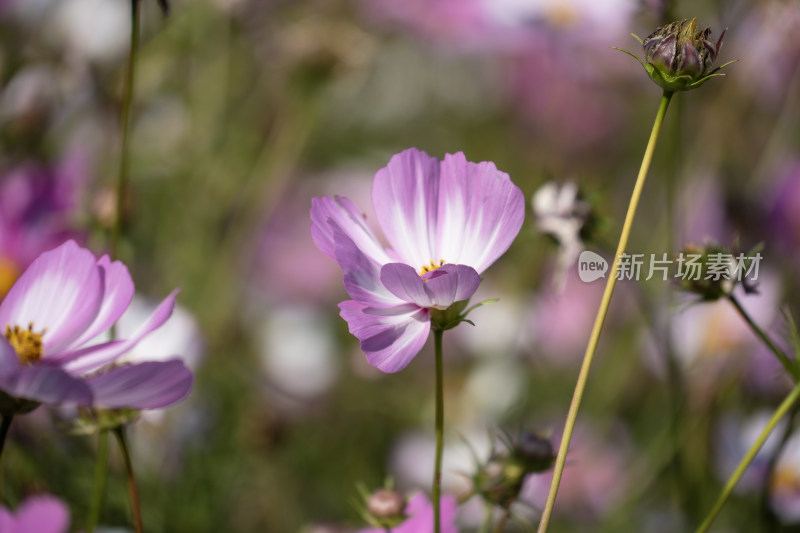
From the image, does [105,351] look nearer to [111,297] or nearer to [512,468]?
[111,297]

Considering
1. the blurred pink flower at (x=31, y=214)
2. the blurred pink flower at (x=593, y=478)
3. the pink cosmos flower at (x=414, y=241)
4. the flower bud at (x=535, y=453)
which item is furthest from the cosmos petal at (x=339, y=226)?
the blurred pink flower at (x=593, y=478)

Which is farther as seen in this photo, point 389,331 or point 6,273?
point 6,273

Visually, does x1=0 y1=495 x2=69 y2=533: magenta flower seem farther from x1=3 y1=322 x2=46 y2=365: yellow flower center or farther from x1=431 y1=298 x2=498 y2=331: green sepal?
x1=431 y1=298 x2=498 y2=331: green sepal

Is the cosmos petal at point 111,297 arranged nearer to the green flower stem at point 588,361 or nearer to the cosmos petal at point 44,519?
the cosmos petal at point 44,519

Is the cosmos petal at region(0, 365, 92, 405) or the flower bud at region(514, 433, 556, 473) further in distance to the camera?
the flower bud at region(514, 433, 556, 473)

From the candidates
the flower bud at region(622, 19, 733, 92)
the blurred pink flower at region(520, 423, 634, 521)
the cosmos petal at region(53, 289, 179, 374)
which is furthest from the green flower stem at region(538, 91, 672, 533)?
the blurred pink flower at region(520, 423, 634, 521)

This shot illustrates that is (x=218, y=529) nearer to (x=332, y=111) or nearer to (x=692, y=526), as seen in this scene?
(x=692, y=526)

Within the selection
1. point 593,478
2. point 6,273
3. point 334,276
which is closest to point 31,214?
point 6,273
